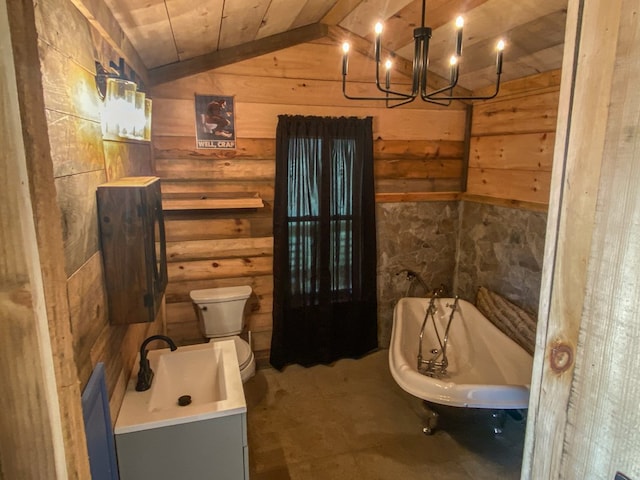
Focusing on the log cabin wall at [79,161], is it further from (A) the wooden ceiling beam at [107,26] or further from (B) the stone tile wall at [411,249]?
(B) the stone tile wall at [411,249]

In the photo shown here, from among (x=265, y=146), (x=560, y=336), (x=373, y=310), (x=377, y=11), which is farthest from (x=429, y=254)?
(x=560, y=336)

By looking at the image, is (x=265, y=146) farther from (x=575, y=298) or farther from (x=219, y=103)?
(x=575, y=298)

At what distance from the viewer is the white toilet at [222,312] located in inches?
116

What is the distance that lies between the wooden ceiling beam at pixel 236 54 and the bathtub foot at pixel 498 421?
2996 mm

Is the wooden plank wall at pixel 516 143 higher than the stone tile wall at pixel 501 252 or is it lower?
higher

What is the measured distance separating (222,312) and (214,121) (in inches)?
56.1

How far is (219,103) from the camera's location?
9.57 feet

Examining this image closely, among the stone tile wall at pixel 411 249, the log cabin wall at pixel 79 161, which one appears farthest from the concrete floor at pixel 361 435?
the log cabin wall at pixel 79 161

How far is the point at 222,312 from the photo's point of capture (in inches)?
118

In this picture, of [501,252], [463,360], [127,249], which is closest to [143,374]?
[127,249]

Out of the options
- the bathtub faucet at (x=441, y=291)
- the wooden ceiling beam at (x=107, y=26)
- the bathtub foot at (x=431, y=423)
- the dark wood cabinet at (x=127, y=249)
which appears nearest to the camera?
the wooden ceiling beam at (x=107, y=26)

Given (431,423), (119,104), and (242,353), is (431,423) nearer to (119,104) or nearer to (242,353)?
(242,353)

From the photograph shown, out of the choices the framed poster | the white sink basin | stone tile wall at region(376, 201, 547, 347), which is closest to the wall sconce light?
the white sink basin

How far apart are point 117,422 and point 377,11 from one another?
2.64 m
